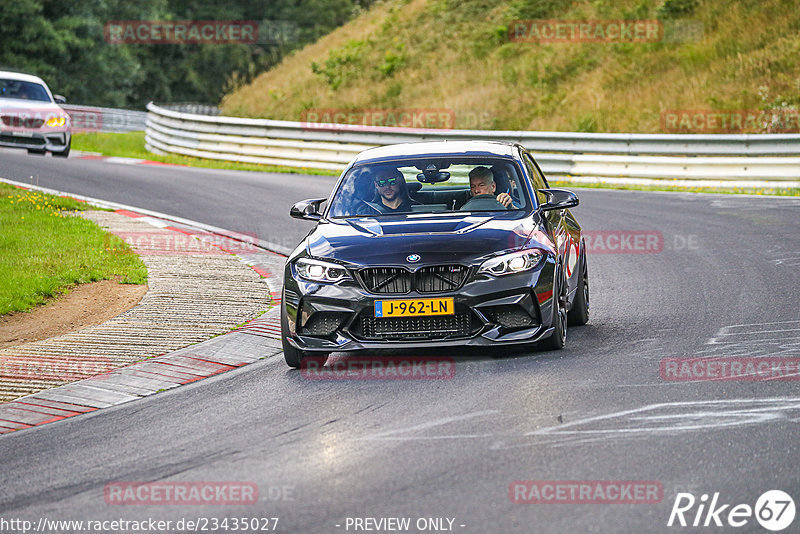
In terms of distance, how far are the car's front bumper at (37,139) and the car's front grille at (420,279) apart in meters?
18.8

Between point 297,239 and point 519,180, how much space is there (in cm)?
649

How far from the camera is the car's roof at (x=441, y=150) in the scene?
1004cm

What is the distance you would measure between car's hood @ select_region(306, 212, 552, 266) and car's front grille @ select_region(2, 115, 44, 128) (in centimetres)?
1763

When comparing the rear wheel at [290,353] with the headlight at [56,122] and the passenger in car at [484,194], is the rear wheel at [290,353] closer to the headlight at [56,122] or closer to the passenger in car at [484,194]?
the passenger in car at [484,194]

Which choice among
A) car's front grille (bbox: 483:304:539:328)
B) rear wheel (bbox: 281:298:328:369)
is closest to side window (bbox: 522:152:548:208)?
car's front grille (bbox: 483:304:539:328)

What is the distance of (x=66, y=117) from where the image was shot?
2638 cm

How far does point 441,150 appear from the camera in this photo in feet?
33.2

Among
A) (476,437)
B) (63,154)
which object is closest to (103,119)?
(63,154)

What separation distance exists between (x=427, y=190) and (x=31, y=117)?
17.4m

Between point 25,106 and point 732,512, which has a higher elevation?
point 25,106

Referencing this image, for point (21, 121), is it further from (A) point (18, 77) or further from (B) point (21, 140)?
(A) point (18, 77)

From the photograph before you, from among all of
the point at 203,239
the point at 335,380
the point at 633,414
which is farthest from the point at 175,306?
the point at 633,414

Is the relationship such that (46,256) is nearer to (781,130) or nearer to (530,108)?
(781,130)

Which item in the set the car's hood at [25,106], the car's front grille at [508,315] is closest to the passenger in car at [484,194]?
the car's front grille at [508,315]
